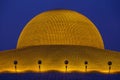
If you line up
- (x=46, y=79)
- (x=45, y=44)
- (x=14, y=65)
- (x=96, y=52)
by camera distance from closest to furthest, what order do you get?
(x=46, y=79)
(x=14, y=65)
(x=96, y=52)
(x=45, y=44)

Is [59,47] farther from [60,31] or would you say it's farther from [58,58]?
[60,31]

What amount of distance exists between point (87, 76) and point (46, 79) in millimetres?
4275

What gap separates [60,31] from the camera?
6325 cm

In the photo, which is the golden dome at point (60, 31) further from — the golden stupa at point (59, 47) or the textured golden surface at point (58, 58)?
the textured golden surface at point (58, 58)

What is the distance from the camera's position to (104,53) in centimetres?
5816

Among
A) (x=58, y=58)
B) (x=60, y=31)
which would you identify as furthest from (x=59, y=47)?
(x=60, y=31)

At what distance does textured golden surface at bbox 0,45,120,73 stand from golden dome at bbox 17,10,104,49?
506 centimetres

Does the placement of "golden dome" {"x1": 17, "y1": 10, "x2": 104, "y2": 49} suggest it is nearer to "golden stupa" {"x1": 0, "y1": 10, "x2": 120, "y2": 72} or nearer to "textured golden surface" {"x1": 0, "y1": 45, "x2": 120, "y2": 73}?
"golden stupa" {"x1": 0, "y1": 10, "x2": 120, "y2": 72}

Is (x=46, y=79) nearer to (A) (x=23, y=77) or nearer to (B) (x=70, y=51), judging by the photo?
(A) (x=23, y=77)

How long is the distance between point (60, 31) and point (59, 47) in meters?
6.84

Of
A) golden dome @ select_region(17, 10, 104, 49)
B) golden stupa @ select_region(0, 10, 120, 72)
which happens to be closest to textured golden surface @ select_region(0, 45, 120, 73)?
golden stupa @ select_region(0, 10, 120, 72)

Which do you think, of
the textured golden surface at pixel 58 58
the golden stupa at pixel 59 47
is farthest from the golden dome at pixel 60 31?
the textured golden surface at pixel 58 58

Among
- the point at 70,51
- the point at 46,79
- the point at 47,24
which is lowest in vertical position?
the point at 46,79

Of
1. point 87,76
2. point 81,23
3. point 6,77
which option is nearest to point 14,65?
point 6,77
